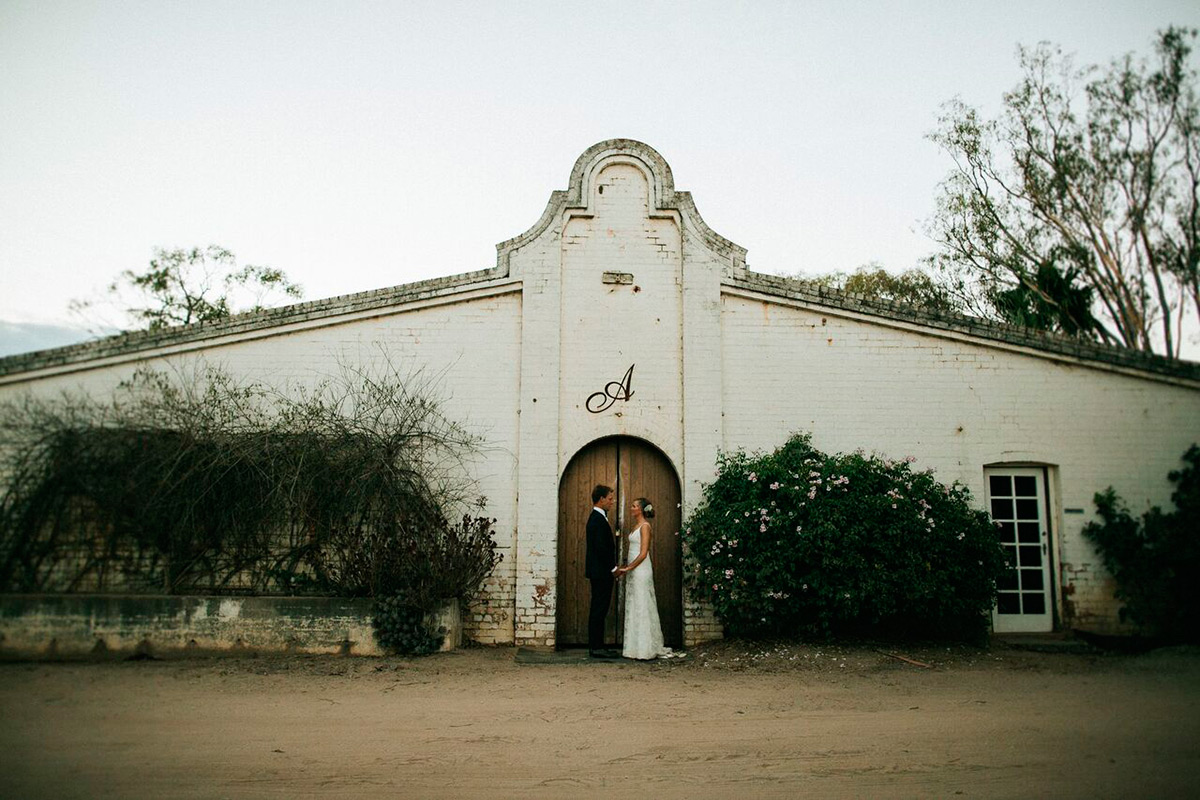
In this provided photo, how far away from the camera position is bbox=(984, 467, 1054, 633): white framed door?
33.5 ft

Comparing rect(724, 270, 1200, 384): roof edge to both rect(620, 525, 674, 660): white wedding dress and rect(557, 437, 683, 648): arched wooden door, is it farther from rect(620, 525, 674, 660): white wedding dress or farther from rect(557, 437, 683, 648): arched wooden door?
rect(620, 525, 674, 660): white wedding dress

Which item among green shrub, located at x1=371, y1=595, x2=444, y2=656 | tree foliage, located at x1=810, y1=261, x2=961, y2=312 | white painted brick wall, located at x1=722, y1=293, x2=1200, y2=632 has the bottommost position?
green shrub, located at x1=371, y1=595, x2=444, y2=656

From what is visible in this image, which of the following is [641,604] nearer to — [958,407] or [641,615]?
[641,615]

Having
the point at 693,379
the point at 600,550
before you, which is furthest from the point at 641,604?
the point at 693,379

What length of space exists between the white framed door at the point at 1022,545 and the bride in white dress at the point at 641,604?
15.4 ft

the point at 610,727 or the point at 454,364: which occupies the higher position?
the point at 454,364

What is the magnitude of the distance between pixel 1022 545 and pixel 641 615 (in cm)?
536

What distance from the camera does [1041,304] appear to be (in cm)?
1858

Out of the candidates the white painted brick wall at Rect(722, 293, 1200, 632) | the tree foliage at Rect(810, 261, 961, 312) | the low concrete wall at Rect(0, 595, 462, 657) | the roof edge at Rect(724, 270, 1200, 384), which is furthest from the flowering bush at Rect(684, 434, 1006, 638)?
the tree foliage at Rect(810, 261, 961, 312)

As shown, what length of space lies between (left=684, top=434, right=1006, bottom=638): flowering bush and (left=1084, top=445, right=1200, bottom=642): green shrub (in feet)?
6.06

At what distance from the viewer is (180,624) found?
864 cm

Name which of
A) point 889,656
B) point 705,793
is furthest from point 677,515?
point 705,793

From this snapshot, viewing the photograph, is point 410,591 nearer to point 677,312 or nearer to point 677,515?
point 677,515

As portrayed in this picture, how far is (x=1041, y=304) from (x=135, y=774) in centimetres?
1987
